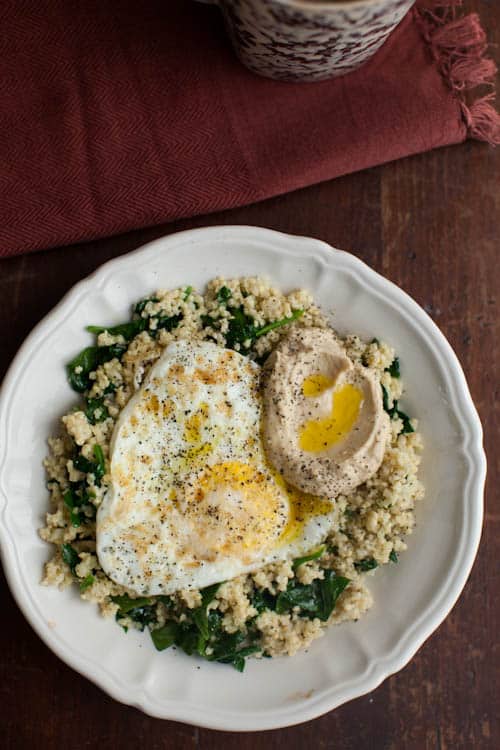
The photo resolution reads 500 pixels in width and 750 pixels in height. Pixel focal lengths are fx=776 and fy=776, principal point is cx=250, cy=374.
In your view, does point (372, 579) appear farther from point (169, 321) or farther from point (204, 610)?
point (169, 321)

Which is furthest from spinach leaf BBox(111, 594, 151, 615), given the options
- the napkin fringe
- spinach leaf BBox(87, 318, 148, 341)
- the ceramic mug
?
the napkin fringe

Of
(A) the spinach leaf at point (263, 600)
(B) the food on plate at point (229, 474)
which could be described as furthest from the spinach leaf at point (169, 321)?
(A) the spinach leaf at point (263, 600)

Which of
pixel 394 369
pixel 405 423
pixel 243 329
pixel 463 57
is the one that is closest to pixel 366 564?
pixel 405 423

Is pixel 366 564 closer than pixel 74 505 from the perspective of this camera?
No

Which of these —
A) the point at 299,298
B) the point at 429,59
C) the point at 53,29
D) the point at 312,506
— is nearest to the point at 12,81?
the point at 53,29

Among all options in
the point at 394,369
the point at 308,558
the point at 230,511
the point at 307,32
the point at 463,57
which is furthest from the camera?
the point at 463,57

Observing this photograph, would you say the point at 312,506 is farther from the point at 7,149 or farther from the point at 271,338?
the point at 7,149

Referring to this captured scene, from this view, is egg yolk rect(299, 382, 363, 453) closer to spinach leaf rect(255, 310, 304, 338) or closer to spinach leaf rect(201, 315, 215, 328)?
spinach leaf rect(255, 310, 304, 338)
